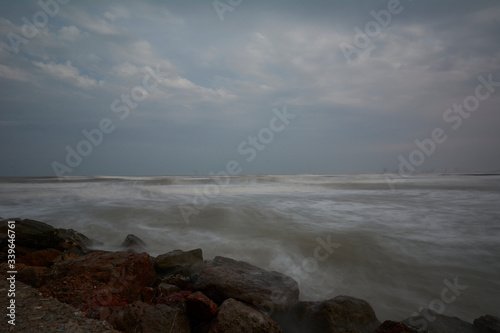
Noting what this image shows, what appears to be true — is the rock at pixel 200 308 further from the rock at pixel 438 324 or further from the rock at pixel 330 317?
the rock at pixel 438 324

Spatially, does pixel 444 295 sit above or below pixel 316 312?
below

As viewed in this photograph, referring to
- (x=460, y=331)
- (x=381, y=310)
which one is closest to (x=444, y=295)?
(x=381, y=310)

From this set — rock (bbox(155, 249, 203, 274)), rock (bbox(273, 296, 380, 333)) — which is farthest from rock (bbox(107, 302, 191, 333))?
rock (bbox(155, 249, 203, 274))

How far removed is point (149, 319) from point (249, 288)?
4.36 feet

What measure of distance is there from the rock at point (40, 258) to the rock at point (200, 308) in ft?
10.7

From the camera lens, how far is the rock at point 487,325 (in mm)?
3360

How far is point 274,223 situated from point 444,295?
5.36m

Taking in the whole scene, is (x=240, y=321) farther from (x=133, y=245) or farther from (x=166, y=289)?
(x=133, y=245)

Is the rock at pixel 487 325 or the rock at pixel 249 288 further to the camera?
the rock at pixel 249 288

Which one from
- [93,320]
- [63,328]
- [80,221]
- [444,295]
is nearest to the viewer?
[63,328]

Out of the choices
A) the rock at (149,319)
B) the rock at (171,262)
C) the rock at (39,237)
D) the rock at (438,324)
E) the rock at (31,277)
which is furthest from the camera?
the rock at (39,237)

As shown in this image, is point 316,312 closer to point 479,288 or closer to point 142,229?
point 479,288

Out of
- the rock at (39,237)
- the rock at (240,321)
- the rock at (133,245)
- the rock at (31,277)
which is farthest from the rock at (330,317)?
the rock at (39,237)

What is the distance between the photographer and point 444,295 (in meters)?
4.89
